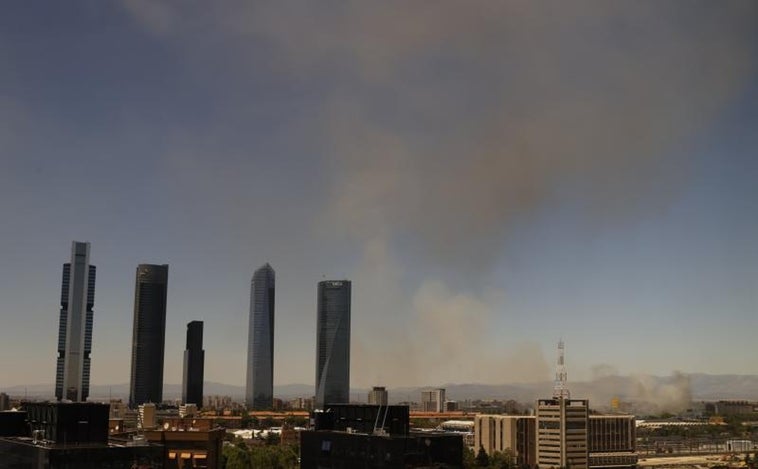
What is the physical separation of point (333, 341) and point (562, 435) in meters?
83.4

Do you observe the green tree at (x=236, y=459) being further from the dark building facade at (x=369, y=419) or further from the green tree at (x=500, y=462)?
the dark building facade at (x=369, y=419)

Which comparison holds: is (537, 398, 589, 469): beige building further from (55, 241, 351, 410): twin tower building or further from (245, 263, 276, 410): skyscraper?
(245, 263, 276, 410): skyscraper

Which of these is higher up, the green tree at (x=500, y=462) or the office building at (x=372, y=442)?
the office building at (x=372, y=442)

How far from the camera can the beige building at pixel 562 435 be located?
64625 mm

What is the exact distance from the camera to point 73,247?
411ft

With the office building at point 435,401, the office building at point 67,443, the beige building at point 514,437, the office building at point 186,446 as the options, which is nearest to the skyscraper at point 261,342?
the office building at point 435,401

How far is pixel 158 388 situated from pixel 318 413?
385ft

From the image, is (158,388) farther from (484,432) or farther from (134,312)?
(484,432)

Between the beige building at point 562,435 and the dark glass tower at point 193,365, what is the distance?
273ft

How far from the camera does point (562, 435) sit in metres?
65.0

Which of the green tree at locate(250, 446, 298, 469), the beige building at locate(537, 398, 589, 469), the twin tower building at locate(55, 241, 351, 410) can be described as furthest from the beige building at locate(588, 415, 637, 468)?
the twin tower building at locate(55, 241, 351, 410)

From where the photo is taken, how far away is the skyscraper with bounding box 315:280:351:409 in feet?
463

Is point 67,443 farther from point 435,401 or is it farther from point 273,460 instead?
point 435,401

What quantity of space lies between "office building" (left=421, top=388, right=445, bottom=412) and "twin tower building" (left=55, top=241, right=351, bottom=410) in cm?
2112
